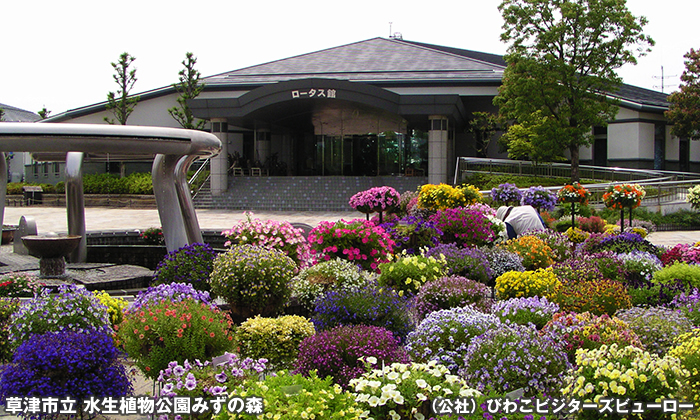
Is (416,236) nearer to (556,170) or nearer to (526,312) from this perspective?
(526,312)

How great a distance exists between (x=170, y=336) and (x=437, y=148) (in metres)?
26.4

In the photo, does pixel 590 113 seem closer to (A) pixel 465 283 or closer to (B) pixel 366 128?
(B) pixel 366 128

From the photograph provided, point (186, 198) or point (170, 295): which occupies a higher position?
Answer: point (186, 198)

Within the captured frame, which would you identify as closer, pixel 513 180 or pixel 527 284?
pixel 527 284

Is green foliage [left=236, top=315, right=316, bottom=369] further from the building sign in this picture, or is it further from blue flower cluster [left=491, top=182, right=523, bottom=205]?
the building sign

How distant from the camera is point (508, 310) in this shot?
627 cm

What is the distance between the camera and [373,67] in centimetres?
3912

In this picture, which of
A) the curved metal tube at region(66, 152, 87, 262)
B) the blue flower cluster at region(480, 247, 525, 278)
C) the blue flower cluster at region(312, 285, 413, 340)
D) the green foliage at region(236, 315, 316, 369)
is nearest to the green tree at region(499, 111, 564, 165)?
the blue flower cluster at region(480, 247, 525, 278)

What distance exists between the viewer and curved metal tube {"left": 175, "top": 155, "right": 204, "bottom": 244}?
1066 cm

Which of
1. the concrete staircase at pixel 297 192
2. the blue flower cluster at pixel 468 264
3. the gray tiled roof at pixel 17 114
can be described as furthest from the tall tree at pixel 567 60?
the gray tiled roof at pixel 17 114

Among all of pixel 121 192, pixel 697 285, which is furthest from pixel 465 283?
pixel 121 192

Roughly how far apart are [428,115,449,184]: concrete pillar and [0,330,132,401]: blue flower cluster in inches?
1043

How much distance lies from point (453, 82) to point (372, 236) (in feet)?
88.6

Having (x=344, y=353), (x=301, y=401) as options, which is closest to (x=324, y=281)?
(x=344, y=353)
